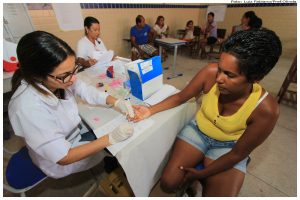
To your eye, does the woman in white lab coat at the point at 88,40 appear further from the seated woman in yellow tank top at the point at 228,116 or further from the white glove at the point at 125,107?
the seated woman in yellow tank top at the point at 228,116

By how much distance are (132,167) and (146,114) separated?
304 mm

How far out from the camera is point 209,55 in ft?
16.1

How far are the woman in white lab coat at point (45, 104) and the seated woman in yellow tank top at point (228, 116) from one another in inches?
15.2

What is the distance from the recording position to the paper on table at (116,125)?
804 millimetres

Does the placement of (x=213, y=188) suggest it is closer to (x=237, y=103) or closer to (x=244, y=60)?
(x=237, y=103)

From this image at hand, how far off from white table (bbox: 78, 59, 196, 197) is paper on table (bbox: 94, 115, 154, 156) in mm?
18

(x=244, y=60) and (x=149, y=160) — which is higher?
(x=244, y=60)

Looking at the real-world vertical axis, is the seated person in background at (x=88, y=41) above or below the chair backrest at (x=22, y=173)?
above

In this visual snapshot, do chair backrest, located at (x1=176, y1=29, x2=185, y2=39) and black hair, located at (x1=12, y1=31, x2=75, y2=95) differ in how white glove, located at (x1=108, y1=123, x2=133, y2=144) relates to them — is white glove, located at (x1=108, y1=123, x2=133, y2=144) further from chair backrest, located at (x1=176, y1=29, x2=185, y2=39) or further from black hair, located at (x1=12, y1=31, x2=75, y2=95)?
chair backrest, located at (x1=176, y1=29, x2=185, y2=39)

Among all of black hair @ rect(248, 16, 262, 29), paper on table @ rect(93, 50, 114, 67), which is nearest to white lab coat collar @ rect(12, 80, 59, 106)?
paper on table @ rect(93, 50, 114, 67)

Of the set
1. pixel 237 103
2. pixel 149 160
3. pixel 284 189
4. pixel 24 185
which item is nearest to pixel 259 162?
pixel 284 189

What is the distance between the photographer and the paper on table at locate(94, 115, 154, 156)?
804mm

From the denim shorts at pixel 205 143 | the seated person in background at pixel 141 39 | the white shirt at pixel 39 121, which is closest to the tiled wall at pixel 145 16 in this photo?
the seated person in background at pixel 141 39

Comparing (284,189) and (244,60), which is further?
(284,189)
